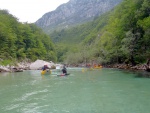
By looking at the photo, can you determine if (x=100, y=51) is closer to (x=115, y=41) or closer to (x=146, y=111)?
(x=115, y=41)

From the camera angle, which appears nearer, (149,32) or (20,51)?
(149,32)

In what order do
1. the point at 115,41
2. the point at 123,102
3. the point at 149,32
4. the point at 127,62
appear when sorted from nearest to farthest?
the point at 123,102 → the point at 149,32 → the point at 127,62 → the point at 115,41

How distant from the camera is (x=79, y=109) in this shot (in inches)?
440

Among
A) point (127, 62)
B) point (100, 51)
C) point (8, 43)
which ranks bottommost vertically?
point (127, 62)

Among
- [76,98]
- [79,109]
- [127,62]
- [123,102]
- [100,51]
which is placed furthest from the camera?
[100,51]

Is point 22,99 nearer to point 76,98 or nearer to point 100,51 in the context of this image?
point 76,98

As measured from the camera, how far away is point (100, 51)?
2621 inches

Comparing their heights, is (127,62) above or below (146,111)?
above

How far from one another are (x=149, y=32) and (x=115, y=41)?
20.9 meters

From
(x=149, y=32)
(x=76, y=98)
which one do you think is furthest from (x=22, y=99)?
(x=149, y=32)

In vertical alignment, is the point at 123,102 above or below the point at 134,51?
below

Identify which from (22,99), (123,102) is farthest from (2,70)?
(123,102)

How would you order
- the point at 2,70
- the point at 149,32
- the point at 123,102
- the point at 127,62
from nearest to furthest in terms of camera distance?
the point at 123,102
the point at 149,32
the point at 2,70
the point at 127,62

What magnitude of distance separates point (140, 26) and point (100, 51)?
27657 mm
